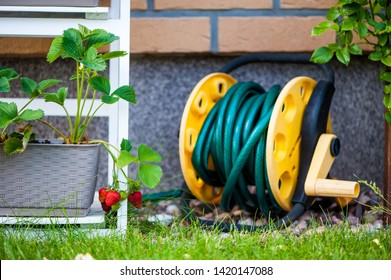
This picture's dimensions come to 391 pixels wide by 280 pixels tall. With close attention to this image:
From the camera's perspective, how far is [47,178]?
2275mm

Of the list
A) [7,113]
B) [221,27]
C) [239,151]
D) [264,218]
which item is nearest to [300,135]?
[239,151]

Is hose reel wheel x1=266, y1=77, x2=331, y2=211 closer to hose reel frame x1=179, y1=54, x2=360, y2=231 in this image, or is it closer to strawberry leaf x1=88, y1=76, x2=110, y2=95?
hose reel frame x1=179, y1=54, x2=360, y2=231

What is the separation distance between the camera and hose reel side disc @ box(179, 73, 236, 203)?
2682mm

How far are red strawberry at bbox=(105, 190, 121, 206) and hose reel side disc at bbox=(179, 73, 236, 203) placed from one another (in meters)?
0.44

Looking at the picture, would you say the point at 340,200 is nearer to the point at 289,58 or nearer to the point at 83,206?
the point at 289,58

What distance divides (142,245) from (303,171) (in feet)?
2.45

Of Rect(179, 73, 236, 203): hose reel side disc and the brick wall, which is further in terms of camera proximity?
the brick wall

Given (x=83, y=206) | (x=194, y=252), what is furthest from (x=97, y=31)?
(x=194, y=252)

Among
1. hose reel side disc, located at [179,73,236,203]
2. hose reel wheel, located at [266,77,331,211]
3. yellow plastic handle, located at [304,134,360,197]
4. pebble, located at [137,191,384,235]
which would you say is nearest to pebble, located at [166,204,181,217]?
pebble, located at [137,191,384,235]

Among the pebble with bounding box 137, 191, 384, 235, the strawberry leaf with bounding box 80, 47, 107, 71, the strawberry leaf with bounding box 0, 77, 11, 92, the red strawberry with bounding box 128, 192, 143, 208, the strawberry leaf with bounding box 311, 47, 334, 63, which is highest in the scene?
the strawberry leaf with bounding box 311, 47, 334, 63

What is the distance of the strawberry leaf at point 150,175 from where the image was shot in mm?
2227

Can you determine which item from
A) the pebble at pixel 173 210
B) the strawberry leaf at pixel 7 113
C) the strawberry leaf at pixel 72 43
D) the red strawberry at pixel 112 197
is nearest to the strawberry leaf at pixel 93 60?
the strawberry leaf at pixel 72 43

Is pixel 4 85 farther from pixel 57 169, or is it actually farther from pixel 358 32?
pixel 358 32

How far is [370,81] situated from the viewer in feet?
10.3
